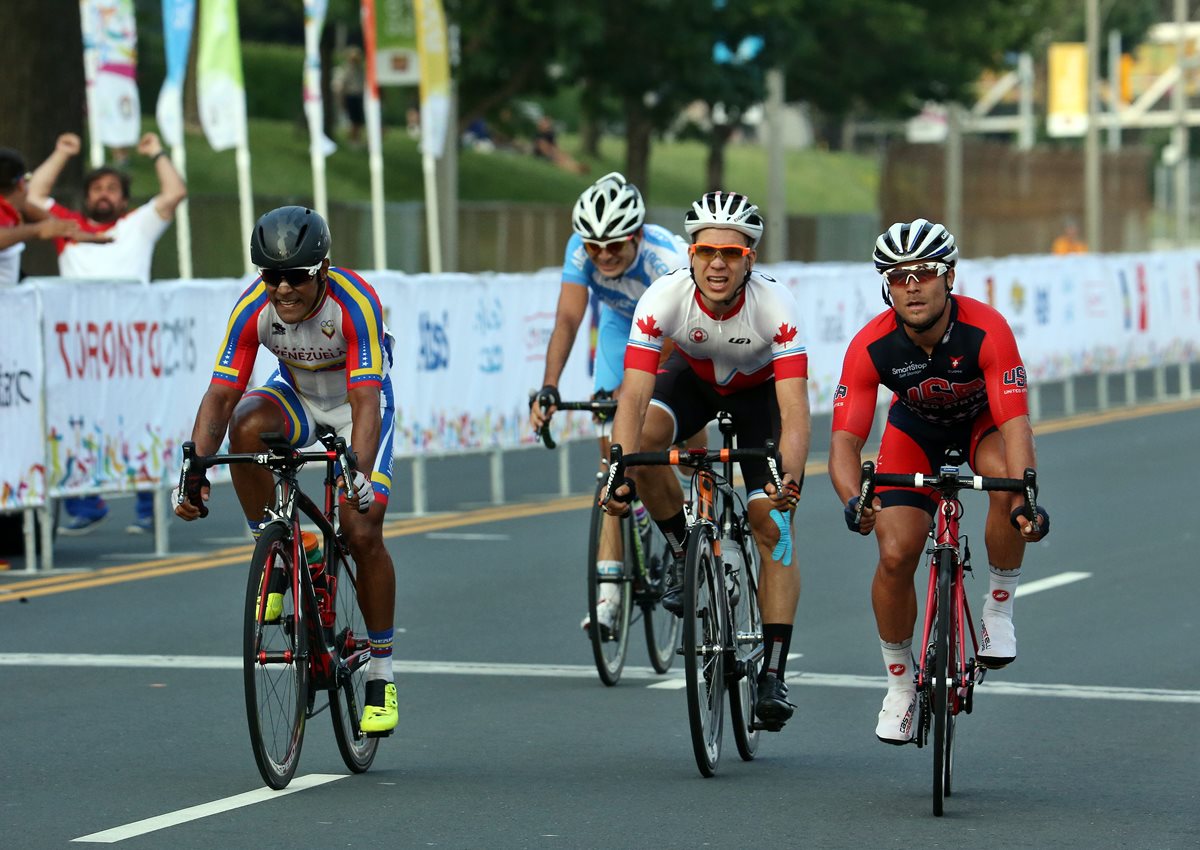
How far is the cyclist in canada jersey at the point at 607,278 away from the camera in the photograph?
393 inches

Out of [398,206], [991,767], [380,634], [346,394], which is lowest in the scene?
[991,767]

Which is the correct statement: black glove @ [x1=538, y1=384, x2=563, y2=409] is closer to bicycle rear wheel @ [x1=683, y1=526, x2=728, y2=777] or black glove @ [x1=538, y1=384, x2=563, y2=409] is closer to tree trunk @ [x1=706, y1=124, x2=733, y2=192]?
bicycle rear wheel @ [x1=683, y1=526, x2=728, y2=777]

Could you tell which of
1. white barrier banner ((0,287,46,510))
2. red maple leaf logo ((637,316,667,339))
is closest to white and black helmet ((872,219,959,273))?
red maple leaf logo ((637,316,667,339))

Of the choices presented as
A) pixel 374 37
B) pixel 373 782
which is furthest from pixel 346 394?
pixel 374 37

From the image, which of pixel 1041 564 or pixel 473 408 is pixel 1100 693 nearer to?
pixel 1041 564

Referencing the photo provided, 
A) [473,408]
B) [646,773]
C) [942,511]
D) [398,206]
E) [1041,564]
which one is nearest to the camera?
[942,511]

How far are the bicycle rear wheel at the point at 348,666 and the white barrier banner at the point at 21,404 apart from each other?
17.5 feet

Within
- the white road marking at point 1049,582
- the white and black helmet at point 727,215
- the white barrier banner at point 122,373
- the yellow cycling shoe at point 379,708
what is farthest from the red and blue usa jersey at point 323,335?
the white road marking at point 1049,582

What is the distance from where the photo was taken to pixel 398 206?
1490 inches

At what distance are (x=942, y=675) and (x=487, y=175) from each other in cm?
5067

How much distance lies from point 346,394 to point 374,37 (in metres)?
21.2

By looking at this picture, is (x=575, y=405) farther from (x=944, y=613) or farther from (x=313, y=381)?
(x=944, y=613)

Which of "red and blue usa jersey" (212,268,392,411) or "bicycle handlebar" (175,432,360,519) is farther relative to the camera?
"red and blue usa jersey" (212,268,392,411)

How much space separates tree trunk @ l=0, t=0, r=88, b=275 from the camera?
64.3 ft
